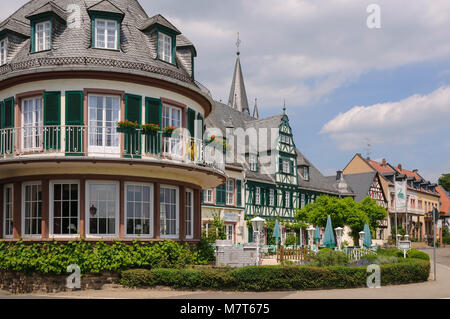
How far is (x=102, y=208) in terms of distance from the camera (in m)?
18.7

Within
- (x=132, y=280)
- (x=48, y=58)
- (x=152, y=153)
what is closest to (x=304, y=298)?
(x=132, y=280)

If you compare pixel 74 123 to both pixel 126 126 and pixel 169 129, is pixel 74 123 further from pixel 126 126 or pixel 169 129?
pixel 169 129

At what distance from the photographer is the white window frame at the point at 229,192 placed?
38.0 metres

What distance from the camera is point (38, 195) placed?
18.9 metres

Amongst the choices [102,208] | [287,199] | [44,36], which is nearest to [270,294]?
[102,208]

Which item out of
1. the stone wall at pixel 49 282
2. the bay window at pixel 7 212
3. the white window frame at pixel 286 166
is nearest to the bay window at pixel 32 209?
the bay window at pixel 7 212

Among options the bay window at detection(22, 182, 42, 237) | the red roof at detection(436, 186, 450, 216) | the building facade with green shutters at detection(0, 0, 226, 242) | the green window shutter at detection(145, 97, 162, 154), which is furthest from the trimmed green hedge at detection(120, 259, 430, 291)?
the red roof at detection(436, 186, 450, 216)

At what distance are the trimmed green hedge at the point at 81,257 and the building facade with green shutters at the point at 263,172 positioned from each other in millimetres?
17703

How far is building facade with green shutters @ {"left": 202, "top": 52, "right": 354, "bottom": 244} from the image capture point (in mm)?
39219

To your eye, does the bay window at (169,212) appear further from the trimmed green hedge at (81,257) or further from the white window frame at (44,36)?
the white window frame at (44,36)

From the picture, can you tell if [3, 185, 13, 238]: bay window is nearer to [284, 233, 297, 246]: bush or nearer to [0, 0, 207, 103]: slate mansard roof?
[0, 0, 207, 103]: slate mansard roof

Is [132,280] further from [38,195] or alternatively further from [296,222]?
[296,222]

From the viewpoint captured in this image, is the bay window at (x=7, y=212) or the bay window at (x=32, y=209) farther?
the bay window at (x=7, y=212)
